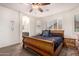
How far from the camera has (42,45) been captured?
2.46 meters

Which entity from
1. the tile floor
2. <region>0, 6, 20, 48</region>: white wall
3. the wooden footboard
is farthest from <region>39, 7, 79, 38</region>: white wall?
<region>0, 6, 20, 48</region>: white wall

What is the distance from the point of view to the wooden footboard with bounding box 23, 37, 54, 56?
236 cm

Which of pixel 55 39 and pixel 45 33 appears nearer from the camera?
pixel 55 39

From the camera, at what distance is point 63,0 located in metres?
2.47

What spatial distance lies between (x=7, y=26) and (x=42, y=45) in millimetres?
851

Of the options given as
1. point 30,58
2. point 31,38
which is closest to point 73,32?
point 31,38

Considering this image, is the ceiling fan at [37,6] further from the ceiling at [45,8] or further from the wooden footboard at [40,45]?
the wooden footboard at [40,45]

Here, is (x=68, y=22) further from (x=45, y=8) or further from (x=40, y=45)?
(x=40, y=45)

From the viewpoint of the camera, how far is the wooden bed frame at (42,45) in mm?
2371

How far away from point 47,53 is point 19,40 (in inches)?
26.3

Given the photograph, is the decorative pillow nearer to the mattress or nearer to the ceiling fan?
the mattress

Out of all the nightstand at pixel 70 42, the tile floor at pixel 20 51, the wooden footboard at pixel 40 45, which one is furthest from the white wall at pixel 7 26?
the nightstand at pixel 70 42

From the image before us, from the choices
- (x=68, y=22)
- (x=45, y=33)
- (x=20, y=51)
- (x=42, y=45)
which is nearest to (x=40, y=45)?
(x=42, y=45)

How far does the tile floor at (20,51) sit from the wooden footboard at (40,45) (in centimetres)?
11
